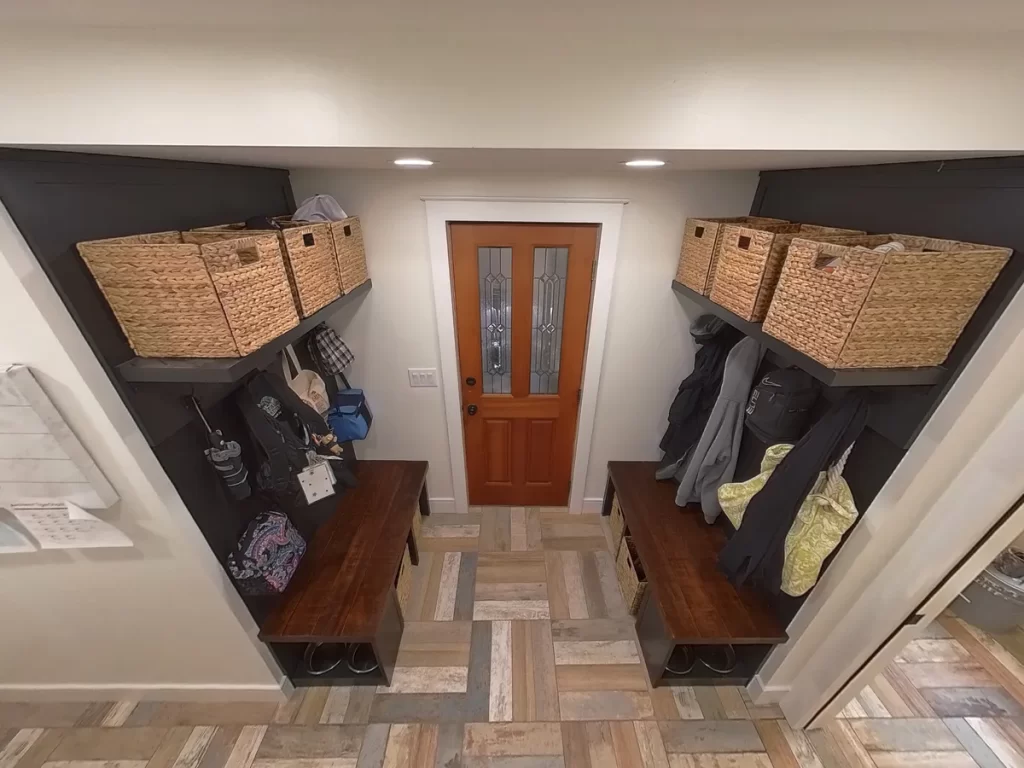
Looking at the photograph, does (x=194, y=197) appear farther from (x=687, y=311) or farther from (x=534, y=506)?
(x=534, y=506)

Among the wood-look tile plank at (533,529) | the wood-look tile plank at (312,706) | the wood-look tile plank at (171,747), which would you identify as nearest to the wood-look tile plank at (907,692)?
the wood-look tile plank at (533,529)

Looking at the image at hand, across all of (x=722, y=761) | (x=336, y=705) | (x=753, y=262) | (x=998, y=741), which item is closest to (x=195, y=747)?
(x=336, y=705)

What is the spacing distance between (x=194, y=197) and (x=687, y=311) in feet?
6.55

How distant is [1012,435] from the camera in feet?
2.89

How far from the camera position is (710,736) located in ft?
5.10

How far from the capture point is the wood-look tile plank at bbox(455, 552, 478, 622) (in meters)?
1.98

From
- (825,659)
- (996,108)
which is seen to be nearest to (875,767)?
(825,659)

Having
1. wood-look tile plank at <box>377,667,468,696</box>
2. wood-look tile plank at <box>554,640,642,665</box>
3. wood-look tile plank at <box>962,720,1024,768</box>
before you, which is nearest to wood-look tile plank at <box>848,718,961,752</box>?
wood-look tile plank at <box>962,720,1024,768</box>

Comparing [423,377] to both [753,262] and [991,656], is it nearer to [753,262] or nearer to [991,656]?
[753,262]

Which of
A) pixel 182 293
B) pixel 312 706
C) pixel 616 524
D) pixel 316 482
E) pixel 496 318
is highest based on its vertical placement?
pixel 182 293

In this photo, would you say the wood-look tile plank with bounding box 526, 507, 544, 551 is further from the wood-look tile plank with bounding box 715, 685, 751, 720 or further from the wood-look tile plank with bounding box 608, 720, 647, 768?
the wood-look tile plank with bounding box 715, 685, 751, 720

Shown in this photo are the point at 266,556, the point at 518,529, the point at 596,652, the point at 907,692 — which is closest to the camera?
the point at 266,556

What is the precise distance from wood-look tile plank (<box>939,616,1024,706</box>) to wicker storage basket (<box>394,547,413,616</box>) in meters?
2.69

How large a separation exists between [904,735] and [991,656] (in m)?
0.75
